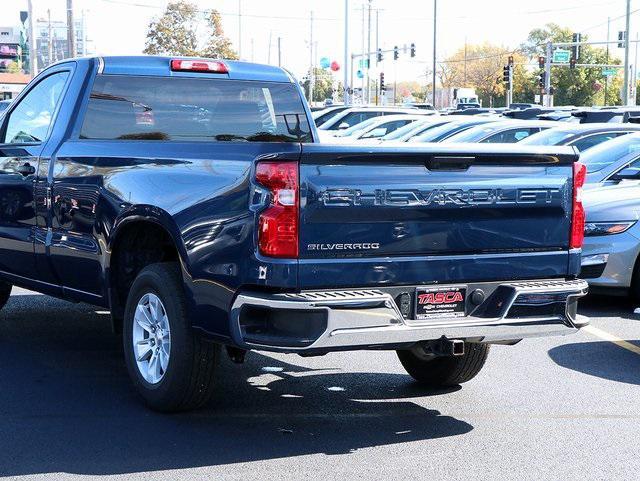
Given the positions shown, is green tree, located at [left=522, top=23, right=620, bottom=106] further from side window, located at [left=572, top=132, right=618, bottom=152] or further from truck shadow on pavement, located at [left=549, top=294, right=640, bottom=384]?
truck shadow on pavement, located at [left=549, top=294, right=640, bottom=384]

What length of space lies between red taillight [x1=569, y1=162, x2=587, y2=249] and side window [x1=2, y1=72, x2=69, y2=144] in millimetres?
3623

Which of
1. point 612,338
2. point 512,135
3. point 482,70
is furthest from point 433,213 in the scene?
point 482,70

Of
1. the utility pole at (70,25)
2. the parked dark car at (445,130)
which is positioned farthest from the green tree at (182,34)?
the parked dark car at (445,130)

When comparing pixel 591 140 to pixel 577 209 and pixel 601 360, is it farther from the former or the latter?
pixel 577 209

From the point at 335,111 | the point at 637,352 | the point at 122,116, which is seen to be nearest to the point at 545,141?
the point at 637,352

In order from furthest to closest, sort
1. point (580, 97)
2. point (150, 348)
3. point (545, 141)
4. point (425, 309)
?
point (580, 97), point (545, 141), point (150, 348), point (425, 309)

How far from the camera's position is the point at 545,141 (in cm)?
1444

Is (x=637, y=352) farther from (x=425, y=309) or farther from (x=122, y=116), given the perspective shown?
(x=122, y=116)

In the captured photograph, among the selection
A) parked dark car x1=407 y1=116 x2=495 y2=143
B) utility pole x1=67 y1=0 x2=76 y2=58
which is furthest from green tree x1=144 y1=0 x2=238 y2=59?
parked dark car x1=407 y1=116 x2=495 y2=143

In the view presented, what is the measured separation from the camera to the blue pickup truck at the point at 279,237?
215 inches

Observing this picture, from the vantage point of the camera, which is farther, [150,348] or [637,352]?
[637,352]

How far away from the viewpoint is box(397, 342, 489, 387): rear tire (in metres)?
7.04

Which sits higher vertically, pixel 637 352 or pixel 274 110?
pixel 274 110

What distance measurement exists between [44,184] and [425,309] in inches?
122
